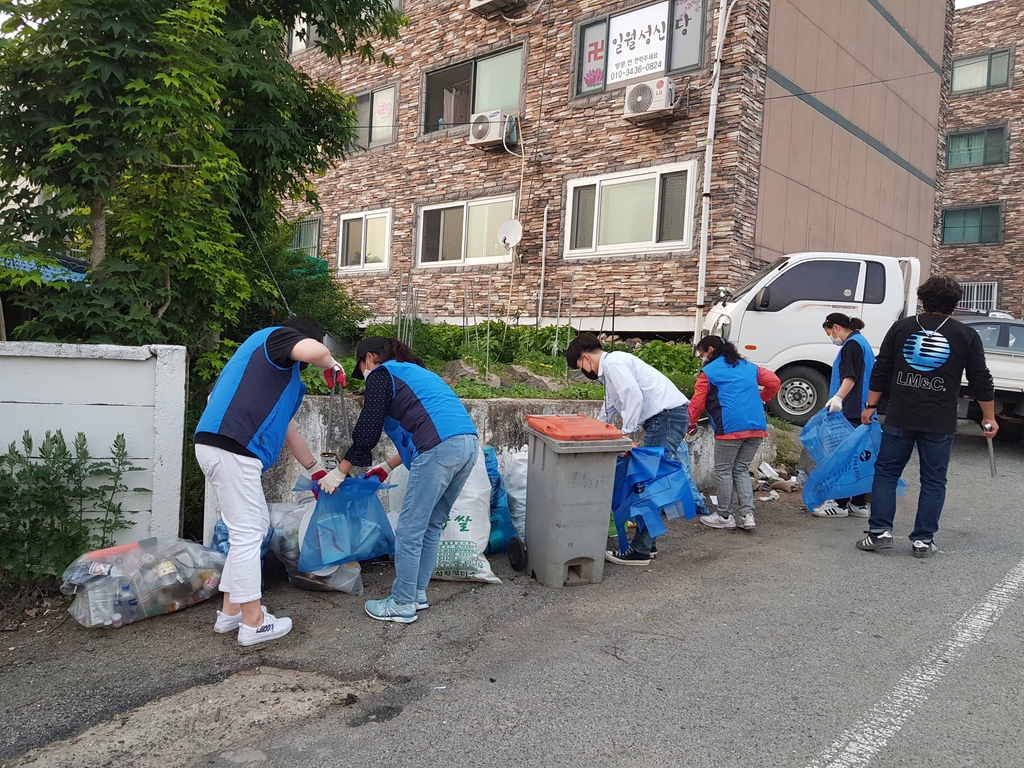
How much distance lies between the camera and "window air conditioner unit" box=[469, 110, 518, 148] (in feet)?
45.5

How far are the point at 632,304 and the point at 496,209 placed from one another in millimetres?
3683

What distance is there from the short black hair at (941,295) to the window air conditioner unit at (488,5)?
10917mm

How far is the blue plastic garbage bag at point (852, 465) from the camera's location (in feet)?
21.1

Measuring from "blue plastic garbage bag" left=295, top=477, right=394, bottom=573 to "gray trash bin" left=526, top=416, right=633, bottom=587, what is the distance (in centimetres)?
106

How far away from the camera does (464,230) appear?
49.0ft

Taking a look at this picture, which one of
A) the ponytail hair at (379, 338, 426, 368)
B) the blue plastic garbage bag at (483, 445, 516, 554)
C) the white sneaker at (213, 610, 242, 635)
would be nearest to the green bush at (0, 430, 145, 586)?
the white sneaker at (213, 610, 242, 635)

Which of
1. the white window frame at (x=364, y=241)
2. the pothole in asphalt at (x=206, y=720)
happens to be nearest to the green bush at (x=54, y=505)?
the pothole in asphalt at (x=206, y=720)

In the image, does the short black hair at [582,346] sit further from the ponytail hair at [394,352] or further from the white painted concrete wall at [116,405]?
the white painted concrete wall at [116,405]

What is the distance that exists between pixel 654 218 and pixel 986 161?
15928mm

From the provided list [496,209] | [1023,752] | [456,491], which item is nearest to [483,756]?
[456,491]

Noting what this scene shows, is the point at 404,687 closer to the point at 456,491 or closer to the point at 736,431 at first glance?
the point at 456,491

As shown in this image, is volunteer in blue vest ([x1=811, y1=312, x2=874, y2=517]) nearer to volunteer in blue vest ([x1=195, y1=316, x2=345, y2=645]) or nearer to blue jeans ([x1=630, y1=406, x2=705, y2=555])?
blue jeans ([x1=630, y1=406, x2=705, y2=555])

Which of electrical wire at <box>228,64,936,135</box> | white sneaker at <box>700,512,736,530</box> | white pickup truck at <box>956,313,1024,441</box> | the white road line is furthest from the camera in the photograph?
electrical wire at <box>228,64,936,135</box>

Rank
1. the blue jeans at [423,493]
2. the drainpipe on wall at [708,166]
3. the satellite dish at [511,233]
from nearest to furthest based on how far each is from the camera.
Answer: the blue jeans at [423,493] < the drainpipe on wall at [708,166] < the satellite dish at [511,233]
